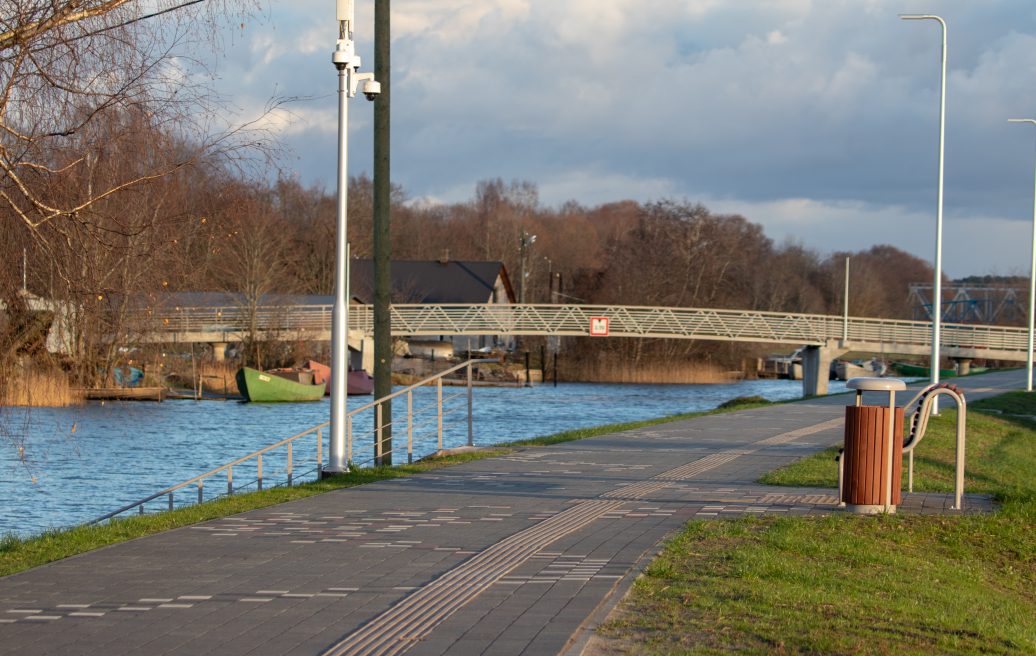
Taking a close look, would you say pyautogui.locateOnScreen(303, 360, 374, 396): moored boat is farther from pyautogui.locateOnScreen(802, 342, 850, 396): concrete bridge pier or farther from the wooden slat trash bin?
the wooden slat trash bin

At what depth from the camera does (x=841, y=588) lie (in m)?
7.64

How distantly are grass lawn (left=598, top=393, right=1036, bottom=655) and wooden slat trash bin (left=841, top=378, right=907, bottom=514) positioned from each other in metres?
0.29

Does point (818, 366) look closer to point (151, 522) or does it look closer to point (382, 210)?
point (382, 210)

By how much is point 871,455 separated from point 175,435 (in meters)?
26.4

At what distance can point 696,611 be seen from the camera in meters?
6.93

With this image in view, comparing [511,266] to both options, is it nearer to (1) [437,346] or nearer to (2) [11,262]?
(1) [437,346]

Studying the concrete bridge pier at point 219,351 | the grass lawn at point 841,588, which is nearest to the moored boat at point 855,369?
the concrete bridge pier at point 219,351

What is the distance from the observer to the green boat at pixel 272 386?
49.8 meters

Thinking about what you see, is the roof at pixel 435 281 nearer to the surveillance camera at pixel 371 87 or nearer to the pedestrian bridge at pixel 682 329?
the pedestrian bridge at pixel 682 329

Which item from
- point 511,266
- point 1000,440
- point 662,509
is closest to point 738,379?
point 511,266

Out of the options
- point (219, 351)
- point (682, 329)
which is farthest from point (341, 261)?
point (682, 329)

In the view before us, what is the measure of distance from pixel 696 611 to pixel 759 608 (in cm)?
38

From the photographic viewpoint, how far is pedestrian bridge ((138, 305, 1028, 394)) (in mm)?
57750

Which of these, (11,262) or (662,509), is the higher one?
(11,262)
